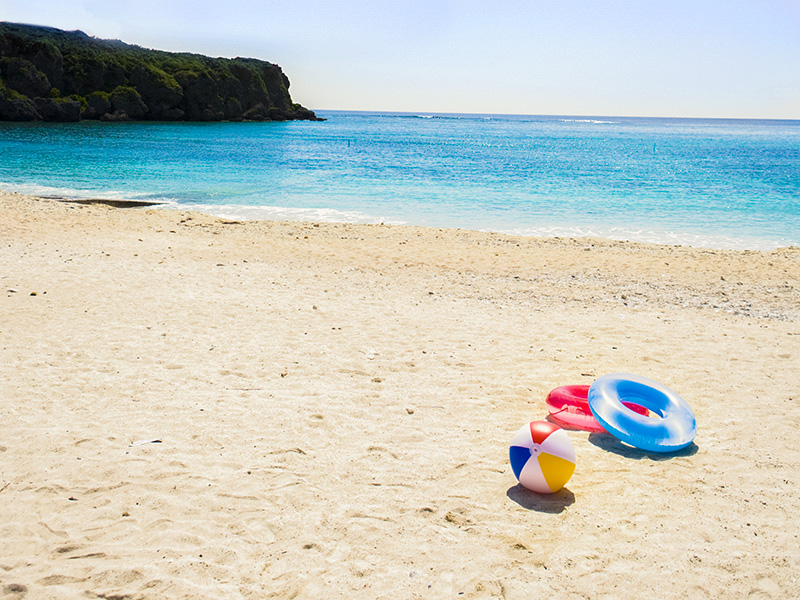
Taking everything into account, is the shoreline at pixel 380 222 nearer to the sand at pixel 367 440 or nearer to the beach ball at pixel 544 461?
the sand at pixel 367 440

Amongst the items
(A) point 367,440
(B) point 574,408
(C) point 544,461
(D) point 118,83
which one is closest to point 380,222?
(B) point 574,408

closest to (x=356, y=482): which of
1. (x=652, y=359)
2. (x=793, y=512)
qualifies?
(x=793, y=512)

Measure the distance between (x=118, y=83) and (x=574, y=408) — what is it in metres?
93.5

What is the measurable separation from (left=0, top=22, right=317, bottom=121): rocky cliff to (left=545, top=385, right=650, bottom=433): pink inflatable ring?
7877cm

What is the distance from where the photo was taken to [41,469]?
4309 mm

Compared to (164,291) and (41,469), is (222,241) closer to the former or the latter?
(164,291)

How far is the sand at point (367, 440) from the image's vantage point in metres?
3.43

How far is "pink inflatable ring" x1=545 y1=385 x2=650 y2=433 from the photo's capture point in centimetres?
541

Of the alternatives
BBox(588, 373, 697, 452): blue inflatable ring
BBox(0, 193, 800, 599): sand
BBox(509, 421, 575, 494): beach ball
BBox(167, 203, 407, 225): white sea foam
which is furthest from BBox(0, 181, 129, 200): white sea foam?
BBox(509, 421, 575, 494): beach ball

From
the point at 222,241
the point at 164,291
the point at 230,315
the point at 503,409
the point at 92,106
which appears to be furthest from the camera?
the point at 92,106

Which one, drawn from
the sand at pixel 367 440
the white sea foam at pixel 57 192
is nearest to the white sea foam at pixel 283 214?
the white sea foam at pixel 57 192

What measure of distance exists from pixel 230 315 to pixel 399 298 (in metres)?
2.92

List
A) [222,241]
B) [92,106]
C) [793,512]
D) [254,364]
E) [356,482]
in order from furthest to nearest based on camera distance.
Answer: [92,106] → [222,241] → [254,364] → [356,482] → [793,512]

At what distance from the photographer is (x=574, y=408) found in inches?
219
